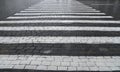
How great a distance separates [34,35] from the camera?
5.96 metres

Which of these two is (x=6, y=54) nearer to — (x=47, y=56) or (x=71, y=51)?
(x=47, y=56)

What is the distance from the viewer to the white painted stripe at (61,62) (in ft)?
11.9

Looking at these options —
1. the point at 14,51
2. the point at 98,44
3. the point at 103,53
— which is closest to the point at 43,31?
the point at 14,51

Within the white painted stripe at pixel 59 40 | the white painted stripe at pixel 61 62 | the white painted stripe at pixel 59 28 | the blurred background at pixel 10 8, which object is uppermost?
the blurred background at pixel 10 8

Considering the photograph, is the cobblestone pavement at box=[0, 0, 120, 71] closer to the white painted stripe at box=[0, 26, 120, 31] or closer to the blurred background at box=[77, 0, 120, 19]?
the white painted stripe at box=[0, 26, 120, 31]

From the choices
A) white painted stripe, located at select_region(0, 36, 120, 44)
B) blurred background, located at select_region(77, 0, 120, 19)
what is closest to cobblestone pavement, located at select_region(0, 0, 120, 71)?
white painted stripe, located at select_region(0, 36, 120, 44)

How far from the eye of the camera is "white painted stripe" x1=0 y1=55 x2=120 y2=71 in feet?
11.9

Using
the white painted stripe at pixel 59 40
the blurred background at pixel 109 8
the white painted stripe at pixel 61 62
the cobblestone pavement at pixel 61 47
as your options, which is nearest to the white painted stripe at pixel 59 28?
the cobblestone pavement at pixel 61 47

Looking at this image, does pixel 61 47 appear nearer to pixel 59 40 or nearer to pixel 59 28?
pixel 59 40

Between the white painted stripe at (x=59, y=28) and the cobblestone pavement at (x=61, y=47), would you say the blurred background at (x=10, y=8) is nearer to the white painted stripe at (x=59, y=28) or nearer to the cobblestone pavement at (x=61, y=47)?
the white painted stripe at (x=59, y=28)

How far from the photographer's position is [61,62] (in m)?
3.92

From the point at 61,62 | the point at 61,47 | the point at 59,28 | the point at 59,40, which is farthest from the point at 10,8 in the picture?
the point at 61,62

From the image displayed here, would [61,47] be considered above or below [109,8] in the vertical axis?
below

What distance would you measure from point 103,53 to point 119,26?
10.8 ft
